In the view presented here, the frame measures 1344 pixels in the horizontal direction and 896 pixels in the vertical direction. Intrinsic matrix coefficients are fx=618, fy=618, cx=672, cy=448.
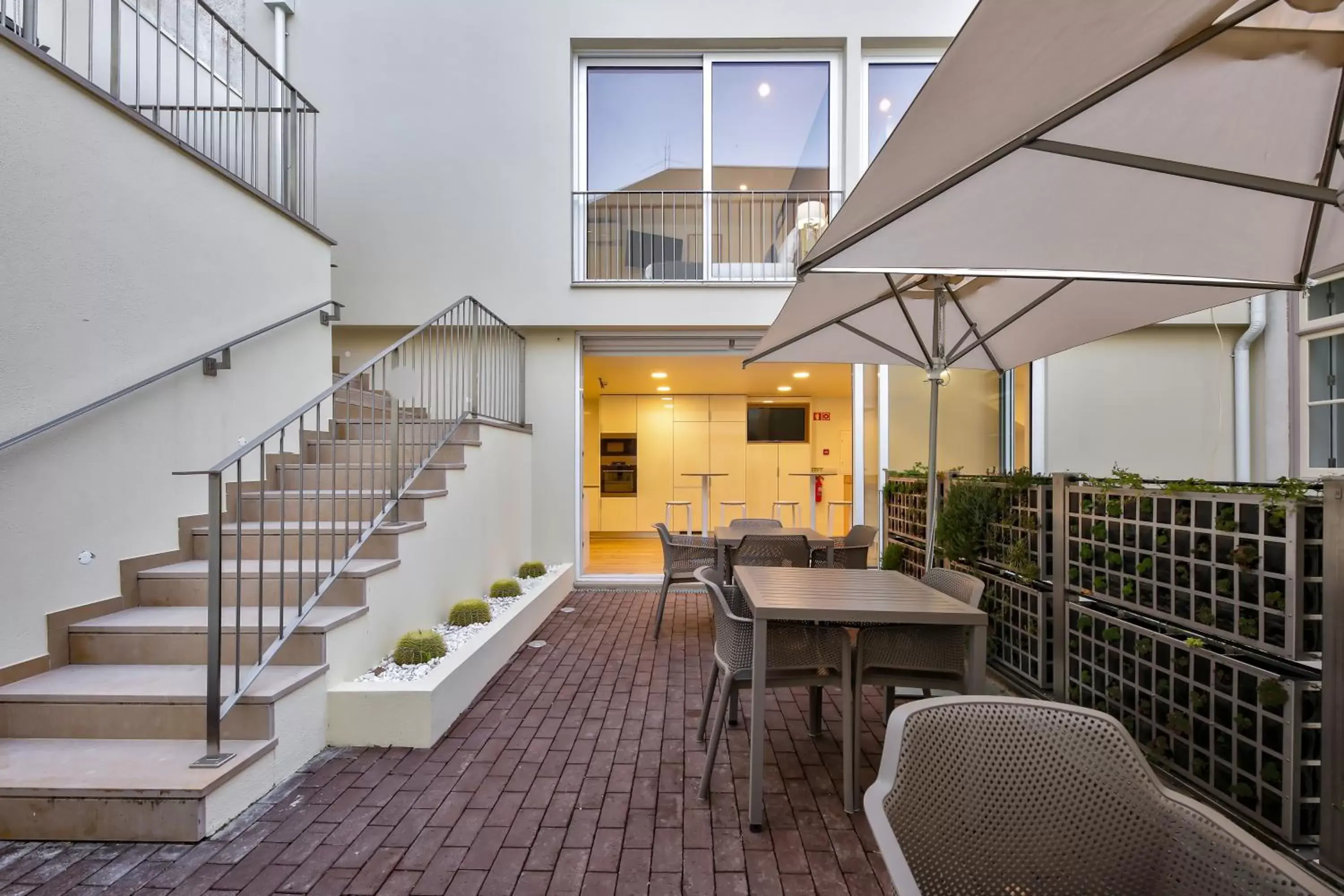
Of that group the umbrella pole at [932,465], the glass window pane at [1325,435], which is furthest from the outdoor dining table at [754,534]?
the glass window pane at [1325,435]

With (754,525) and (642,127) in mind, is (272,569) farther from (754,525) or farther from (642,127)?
(642,127)

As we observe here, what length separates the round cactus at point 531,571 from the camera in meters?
5.83

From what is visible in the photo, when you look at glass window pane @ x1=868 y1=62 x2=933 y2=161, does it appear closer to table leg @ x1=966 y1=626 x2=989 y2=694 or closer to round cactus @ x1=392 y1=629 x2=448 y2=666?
table leg @ x1=966 y1=626 x2=989 y2=694

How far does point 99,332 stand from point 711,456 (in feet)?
26.3

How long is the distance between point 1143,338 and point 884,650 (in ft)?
19.8

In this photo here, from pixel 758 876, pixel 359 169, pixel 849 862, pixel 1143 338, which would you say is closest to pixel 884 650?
pixel 849 862

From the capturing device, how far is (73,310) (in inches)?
115

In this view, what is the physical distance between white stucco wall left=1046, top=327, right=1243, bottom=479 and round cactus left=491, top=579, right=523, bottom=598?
547cm

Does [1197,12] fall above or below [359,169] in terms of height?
below

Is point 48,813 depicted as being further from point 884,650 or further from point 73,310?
point 884,650

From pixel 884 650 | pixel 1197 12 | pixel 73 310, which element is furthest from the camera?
pixel 73 310

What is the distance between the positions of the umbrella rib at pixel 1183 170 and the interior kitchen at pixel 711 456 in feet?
26.9

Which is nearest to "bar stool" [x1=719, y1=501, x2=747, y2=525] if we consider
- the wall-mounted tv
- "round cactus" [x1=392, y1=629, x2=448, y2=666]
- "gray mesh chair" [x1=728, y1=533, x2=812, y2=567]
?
the wall-mounted tv

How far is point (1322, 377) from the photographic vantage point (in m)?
4.71
